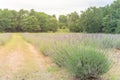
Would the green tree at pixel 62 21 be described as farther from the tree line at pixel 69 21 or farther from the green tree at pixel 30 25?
the green tree at pixel 30 25

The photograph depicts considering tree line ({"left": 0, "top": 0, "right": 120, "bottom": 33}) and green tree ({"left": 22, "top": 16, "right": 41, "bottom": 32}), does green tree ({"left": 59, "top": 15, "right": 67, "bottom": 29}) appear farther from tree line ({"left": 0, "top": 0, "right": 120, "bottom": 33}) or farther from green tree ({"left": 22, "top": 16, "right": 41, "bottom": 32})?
green tree ({"left": 22, "top": 16, "right": 41, "bottom": 32})

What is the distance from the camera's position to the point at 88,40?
8.02m

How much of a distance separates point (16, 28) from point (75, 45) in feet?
229

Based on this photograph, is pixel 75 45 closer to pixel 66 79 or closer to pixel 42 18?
pixel 66 79

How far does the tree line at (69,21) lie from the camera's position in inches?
1935

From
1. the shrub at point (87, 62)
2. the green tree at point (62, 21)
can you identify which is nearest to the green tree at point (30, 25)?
the green tree at point (62, 21)

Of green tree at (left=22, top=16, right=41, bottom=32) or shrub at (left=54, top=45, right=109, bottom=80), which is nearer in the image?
shrub at (left=54, top=45, right=109, bottom=80)

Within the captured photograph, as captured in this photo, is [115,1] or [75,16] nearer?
[115,1]

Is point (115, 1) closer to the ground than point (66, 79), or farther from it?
farther from it

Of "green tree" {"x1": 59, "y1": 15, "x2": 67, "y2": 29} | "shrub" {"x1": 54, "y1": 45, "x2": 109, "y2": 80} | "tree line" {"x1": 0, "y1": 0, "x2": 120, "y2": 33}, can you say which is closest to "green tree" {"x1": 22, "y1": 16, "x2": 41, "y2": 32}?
"tree line" {"x1": 0, "y1": 0, "x2": 120, "y2": 33}

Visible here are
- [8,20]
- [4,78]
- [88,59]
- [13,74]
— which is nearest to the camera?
[88,59]

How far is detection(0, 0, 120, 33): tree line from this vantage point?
49.2 m

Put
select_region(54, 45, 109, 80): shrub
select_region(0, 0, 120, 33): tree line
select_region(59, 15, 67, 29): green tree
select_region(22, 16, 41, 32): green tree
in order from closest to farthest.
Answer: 1. select_region(54, 45, 109, 80): shrub
2. select_region(0, 0, 120, 33): tree line
3. select_region(22, 16, 41, 32): green tree
4. select_region(59, 15, 67, 29): green tree

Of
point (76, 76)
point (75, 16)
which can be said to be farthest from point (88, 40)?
point (75, 16)
